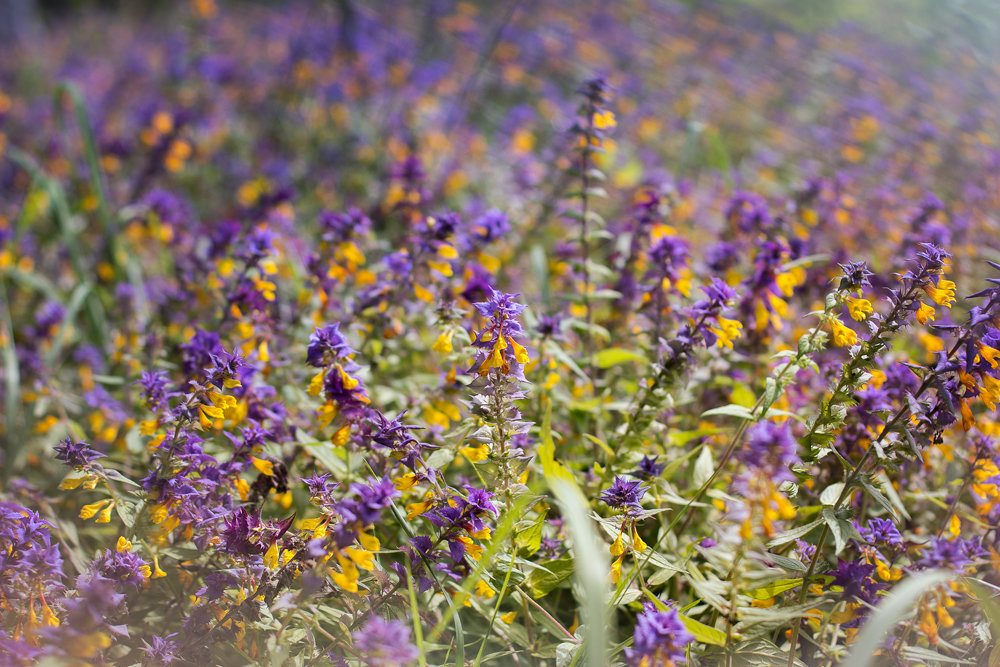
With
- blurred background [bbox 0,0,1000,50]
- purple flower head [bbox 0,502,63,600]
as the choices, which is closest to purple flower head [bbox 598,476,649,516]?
purple flower head [bbox 0,502,63,600]

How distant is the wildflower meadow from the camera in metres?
1.67

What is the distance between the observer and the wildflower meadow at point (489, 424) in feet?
5.48

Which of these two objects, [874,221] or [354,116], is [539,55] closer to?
[354,116]

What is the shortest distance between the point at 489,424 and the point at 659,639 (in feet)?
2.20

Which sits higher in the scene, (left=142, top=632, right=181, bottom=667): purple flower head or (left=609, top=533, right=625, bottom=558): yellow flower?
(left=609, top=533, right=625, bottom=558): yellow flower

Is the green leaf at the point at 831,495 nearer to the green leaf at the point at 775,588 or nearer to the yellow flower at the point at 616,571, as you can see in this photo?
the green leaf at the point at 775,588

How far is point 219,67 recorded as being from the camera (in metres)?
6.28

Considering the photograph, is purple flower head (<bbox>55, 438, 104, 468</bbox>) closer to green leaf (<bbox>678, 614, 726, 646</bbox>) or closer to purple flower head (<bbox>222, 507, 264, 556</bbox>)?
purple flower head (<bbox>222, 507, 264, 556</bbox>)

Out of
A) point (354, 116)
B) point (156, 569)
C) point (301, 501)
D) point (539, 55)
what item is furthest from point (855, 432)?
point (539, 55)

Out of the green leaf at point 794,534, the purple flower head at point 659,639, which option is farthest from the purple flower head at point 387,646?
the green leaf at point 794,534

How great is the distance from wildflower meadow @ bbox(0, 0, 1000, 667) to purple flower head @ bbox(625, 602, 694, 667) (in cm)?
2

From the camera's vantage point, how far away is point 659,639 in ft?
4.48

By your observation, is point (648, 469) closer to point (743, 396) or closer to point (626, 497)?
Answer: point (626, 497)

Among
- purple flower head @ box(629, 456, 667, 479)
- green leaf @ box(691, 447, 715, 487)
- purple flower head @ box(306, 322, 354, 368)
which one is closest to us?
purple flower head @ box(306, 322, 354, 368)
